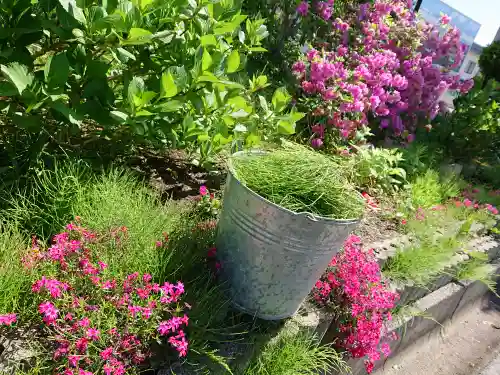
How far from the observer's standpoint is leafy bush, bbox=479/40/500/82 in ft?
25.9

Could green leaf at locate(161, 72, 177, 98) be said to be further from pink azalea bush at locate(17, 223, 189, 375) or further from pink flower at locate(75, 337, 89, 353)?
pink flower at locate(75, 337, 89, 353)

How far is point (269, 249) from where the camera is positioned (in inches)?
70.1

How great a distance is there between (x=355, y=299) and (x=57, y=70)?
5.82ft

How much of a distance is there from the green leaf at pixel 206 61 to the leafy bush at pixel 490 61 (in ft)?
24.7

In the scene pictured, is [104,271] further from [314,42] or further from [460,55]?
[460,55]

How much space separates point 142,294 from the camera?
155 centimetres

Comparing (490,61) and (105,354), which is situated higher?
(490,61)

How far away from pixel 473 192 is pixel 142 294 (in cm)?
456

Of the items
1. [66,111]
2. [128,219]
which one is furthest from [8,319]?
[66,111]

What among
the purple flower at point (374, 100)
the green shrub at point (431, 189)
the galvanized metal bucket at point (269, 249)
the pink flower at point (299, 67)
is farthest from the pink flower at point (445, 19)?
the galvanized metal bucket at point (269, 249)

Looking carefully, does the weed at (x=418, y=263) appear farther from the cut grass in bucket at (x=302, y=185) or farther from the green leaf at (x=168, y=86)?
the green leaf at (x=168, y=86)

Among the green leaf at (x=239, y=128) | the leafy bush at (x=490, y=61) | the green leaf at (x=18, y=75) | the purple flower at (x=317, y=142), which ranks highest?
the leafy bush at (x=490, y=61)

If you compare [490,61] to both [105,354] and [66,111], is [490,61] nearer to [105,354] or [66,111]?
[66,111]

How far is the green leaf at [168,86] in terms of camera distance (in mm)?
1793
